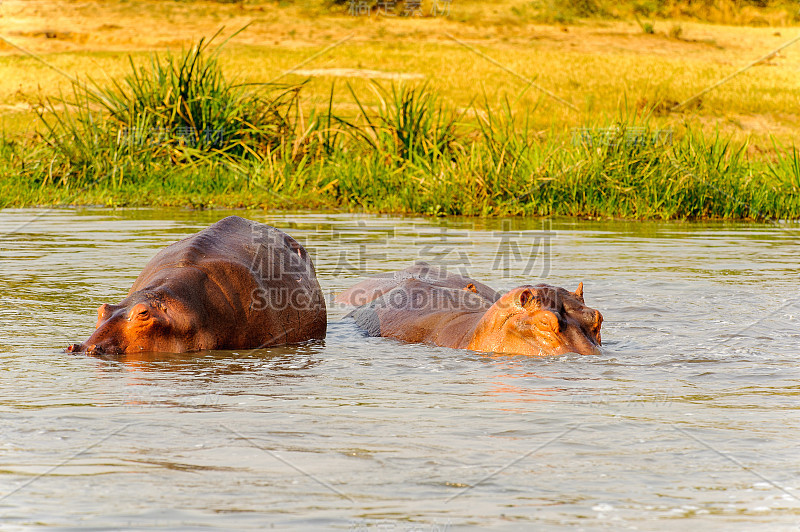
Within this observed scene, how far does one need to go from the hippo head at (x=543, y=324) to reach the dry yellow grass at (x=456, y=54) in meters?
13.0

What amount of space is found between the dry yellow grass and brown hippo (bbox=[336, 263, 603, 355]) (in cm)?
1185

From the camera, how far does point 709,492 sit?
3.03 metres

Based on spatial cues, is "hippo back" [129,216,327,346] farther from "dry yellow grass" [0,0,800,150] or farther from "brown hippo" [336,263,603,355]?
"dry yellow grass" [0,0,800,150]

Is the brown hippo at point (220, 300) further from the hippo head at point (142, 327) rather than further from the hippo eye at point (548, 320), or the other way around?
the hippo eye at point (548, 320)

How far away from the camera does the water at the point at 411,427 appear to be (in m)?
2.86

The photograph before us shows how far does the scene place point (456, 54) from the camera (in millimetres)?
27562

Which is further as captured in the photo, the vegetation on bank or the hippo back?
the vegetation on bank

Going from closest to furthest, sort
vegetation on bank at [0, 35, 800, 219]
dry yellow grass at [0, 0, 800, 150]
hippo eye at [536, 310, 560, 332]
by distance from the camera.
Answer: hippo eye at [536, 310, 560, 332] < vegetation on bank at [0, 35, 800, 219] < dry yellow grass at [0, 0, 800, 150]

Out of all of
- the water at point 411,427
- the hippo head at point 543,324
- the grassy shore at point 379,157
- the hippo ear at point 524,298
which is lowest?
the water at point 411,427

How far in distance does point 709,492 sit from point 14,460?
6.43 feet

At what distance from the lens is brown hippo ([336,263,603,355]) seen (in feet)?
16.3

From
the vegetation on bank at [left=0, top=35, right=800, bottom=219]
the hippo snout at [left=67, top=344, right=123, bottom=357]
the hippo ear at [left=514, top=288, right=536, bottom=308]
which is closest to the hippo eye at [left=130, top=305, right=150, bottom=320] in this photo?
the hippo snout at [left=67, top=344, right=123, bottom=357]

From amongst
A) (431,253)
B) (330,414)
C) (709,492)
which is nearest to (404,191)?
(431,253)

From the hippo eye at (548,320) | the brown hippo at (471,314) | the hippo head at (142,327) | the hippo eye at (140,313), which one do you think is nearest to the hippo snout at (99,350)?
the hippo head at (142,327)
